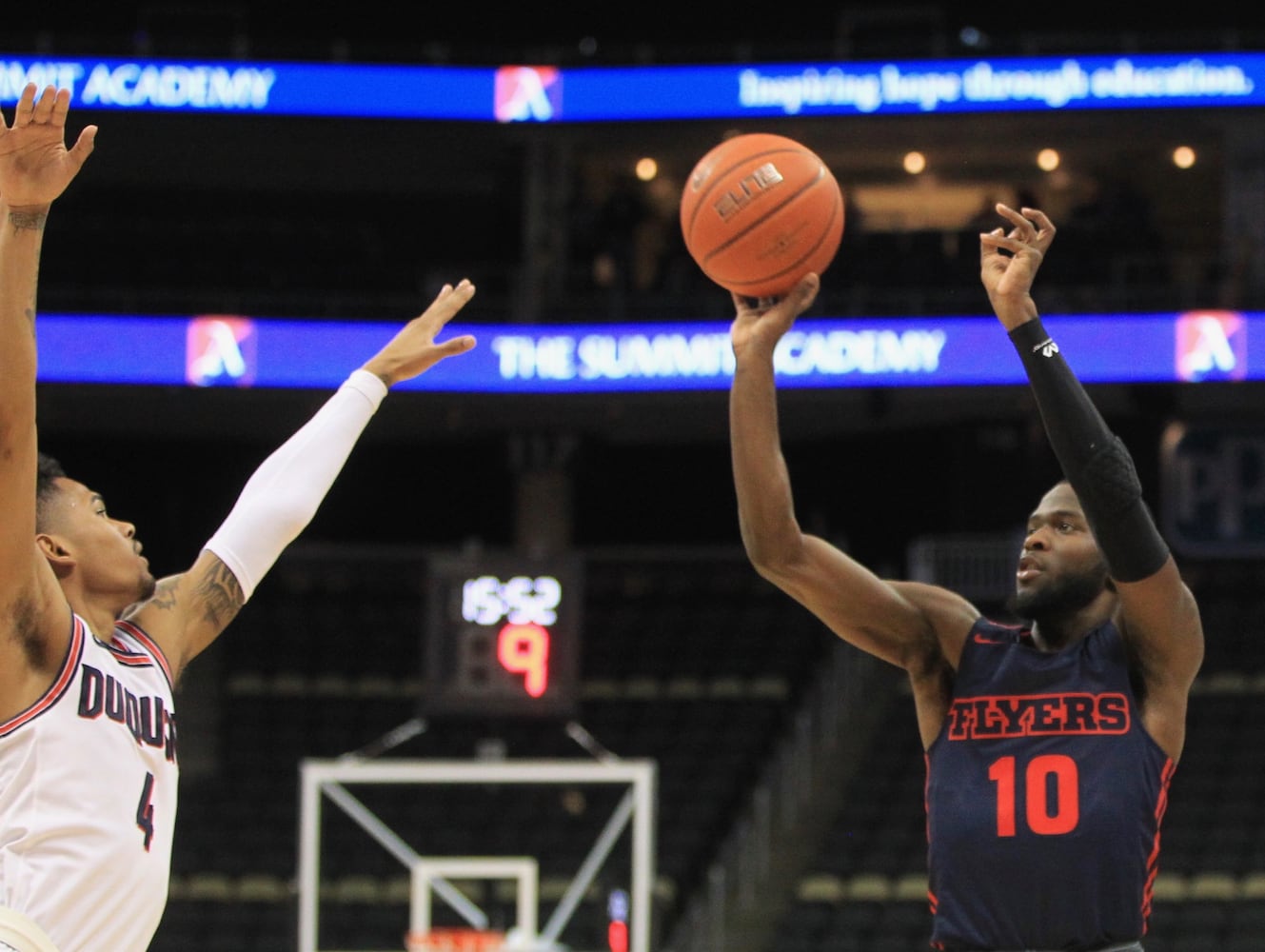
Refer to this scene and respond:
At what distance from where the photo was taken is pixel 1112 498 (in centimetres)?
357

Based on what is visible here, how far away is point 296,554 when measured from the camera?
18594 millimetres

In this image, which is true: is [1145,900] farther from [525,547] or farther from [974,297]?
[525,547]

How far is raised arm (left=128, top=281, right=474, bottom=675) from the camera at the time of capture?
3.83 metres

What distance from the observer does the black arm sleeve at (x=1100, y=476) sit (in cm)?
357

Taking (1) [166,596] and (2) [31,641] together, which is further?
(1) [166,596]

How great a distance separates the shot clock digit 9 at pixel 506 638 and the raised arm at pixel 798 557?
8.67m

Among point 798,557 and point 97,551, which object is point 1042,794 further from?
point 97,551

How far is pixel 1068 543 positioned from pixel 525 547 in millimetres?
15301

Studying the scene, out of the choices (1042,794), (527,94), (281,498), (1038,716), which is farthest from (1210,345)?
(281,498)

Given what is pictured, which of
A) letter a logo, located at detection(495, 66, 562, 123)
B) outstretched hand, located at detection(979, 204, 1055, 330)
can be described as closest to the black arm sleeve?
outstretched hand, located at detection(979, 204, 1055, 330)

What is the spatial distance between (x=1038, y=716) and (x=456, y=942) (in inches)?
376

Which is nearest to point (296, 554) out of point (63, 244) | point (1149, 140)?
point (63, 244)

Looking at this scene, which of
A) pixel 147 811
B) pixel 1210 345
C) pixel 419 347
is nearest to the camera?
pixel 147 811

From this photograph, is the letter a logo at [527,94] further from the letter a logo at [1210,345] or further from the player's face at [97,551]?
the player's face at [97,551]
